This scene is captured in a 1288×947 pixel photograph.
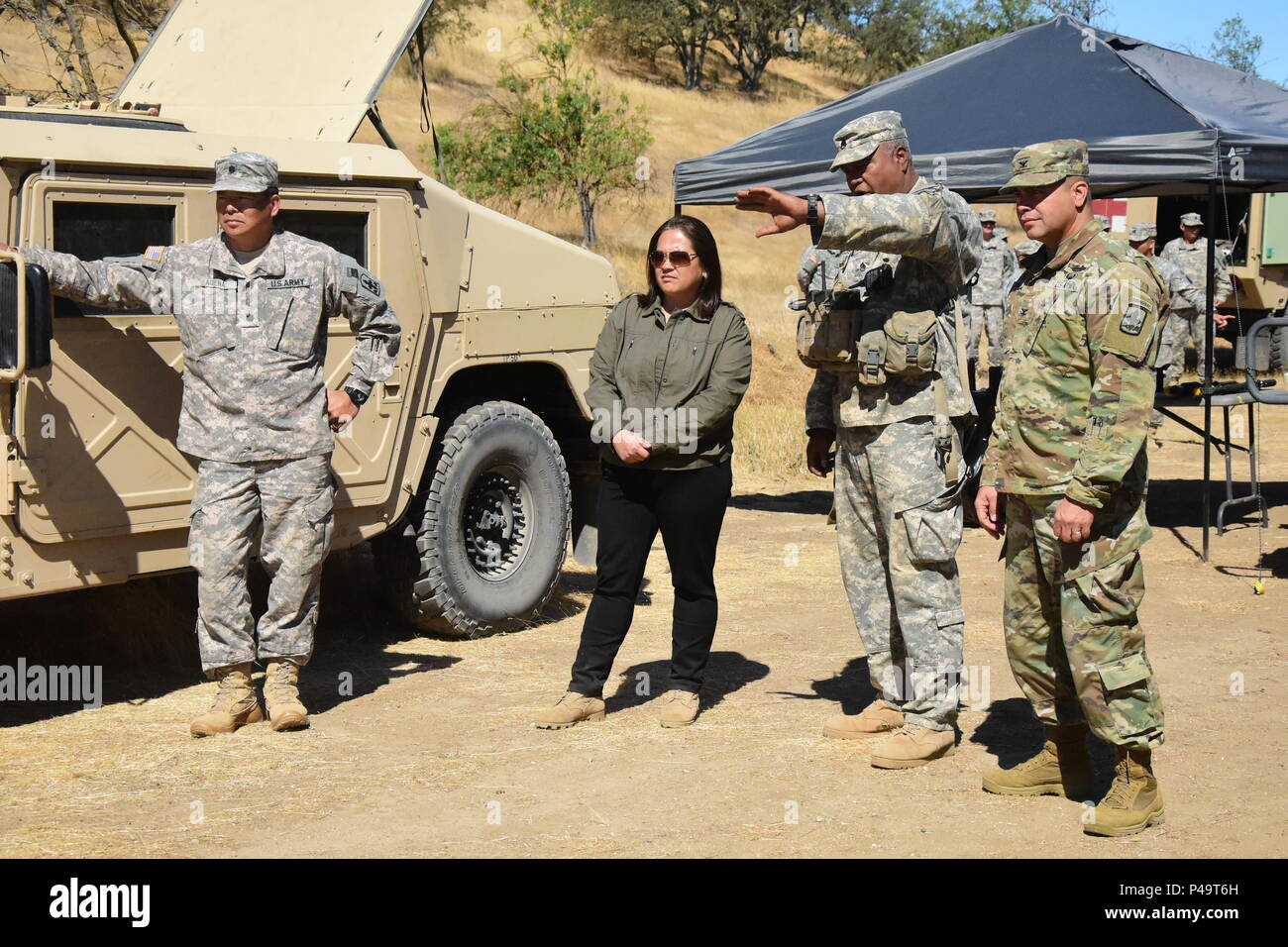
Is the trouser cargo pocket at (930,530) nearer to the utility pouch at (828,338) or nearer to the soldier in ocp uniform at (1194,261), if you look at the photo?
the utility pouch at (828,338)

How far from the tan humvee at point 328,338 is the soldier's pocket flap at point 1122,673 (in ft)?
10.7

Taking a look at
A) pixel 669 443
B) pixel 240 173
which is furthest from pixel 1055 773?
pixel 240 173

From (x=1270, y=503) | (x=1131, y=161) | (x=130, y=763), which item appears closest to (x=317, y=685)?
(x=130, y=763)

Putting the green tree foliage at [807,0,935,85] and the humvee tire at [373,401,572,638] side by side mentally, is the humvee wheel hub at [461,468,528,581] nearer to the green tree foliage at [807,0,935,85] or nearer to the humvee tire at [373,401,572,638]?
the humvee tire at [373,401,572,638]

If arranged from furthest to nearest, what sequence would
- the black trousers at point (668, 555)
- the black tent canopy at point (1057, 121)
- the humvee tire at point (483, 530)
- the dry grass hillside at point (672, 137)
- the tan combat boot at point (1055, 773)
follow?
the dry grass hillside at point (672, 137) → the black tent canopy at point (1057, 121) → the humvee tire at point (483, 530) → the black trousers at point (668, 555) → the tan combat boot at point (1055, 773)

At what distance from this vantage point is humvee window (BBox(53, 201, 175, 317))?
5.20 metres

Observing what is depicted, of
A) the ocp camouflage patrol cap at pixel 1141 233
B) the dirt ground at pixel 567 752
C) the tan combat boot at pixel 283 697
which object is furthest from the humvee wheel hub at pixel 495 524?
the ocp camouflage patrol cap at pixel 1141 233

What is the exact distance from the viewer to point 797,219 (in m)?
4.17

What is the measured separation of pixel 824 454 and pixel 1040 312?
132cm

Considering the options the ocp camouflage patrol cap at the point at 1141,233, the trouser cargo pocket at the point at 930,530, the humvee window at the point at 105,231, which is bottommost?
the trouser cargo pocket at the point at 930,530

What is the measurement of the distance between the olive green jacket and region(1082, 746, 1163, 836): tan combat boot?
69.9 inches

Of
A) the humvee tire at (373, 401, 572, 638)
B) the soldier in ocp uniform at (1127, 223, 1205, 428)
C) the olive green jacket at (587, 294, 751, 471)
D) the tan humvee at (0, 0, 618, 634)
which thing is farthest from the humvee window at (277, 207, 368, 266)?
the soldier in ocp uniform at (1127, 223, 1205, 428)

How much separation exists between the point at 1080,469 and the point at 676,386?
65.5 inches

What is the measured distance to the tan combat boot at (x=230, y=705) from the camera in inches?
213
